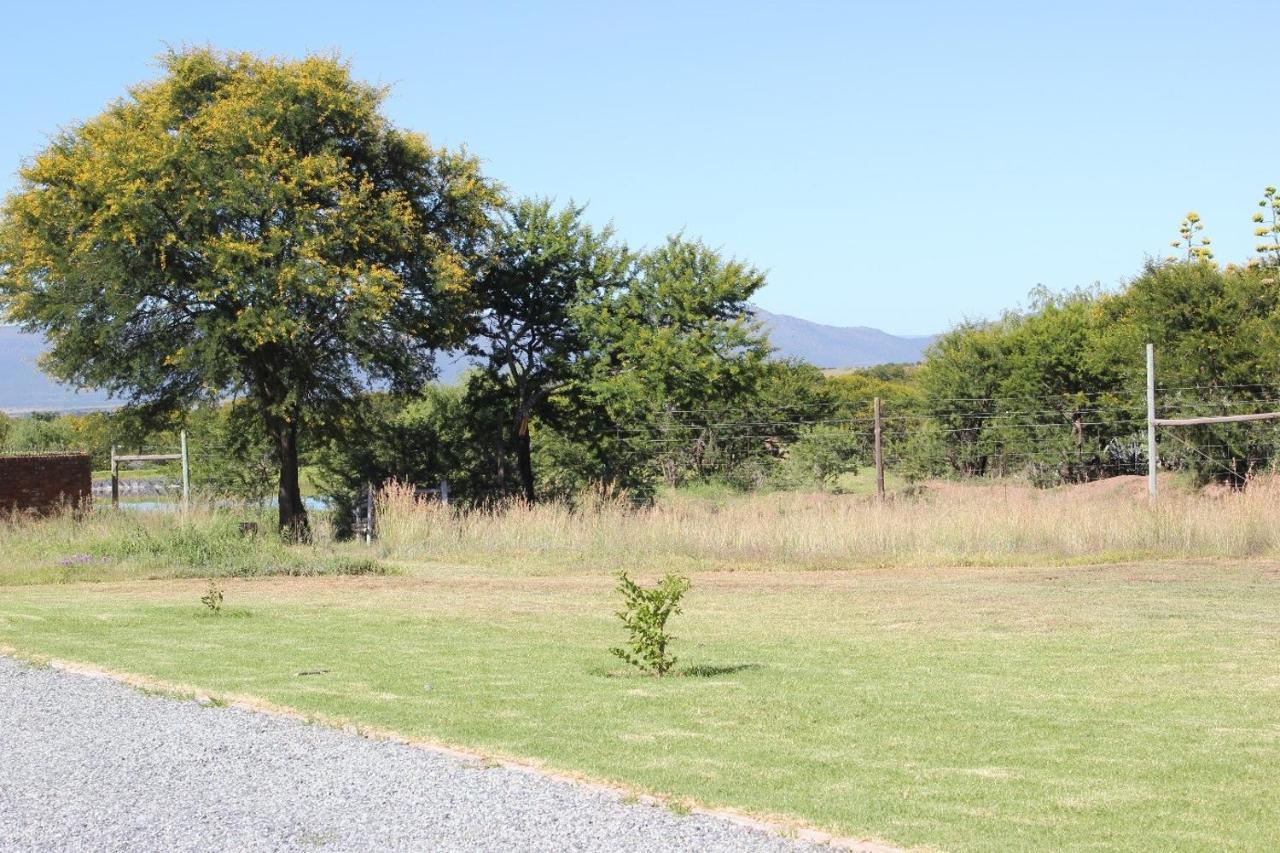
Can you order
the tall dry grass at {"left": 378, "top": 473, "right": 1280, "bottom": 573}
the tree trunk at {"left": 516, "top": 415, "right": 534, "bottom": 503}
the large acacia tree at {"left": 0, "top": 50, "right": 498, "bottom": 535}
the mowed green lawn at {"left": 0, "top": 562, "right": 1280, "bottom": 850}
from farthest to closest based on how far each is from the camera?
the tree trunk at {"left": 516, "top": 415, "right": 534, "bottom": 503}, the large acacia tree at {"left": 0, "top": 50, "right": 498, "bottom": 535}, the tall dry grass at {"left": 378, "top": 473, "right": 1280, "bottom": 573}, the mowed green lawn at {"left": 0, "top": 562, "right": 1280, "bottom": 850}

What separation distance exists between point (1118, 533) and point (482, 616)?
37.8 feet

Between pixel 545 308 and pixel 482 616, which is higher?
pixel 545 308

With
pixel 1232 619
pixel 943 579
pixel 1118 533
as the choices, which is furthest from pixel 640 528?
pixel 1232 619

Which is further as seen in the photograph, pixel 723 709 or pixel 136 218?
pixel 136 218

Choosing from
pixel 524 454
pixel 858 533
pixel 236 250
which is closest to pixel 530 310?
pixel 524 454

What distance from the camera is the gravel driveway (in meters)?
6.45

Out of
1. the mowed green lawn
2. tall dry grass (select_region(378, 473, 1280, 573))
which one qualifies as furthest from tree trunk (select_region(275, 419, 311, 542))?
the mowed green lawn

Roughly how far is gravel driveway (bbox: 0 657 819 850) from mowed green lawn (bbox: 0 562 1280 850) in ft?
1.56

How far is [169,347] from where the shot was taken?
2958 cm

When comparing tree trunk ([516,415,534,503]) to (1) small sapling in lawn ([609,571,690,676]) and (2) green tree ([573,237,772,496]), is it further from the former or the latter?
(1) small sapling in lawn ([609,571,690,676])

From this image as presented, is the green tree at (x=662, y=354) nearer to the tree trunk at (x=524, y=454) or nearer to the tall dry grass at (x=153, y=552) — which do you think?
the tree trunk at (x=524, y=454)

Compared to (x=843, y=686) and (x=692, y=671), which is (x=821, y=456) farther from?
(x=843, y=686)

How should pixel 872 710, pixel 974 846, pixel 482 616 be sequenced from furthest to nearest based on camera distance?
pixel 482 616 → pixel 872 710 → pixel 974 846

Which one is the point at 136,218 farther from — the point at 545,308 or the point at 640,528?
the point at 640,528
